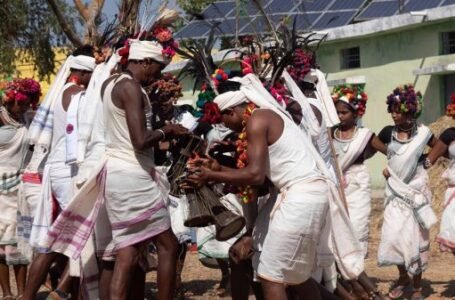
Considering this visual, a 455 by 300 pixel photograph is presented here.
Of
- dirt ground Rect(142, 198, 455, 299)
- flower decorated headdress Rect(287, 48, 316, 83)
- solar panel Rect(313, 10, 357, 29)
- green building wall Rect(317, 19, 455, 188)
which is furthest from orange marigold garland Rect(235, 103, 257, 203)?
solar panel Rect(313, 10, 357, 29)

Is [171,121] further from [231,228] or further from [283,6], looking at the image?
[283,6]

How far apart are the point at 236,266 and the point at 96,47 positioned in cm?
227

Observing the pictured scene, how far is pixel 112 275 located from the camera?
7.80 meters

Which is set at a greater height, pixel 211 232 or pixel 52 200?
pixel 52 200

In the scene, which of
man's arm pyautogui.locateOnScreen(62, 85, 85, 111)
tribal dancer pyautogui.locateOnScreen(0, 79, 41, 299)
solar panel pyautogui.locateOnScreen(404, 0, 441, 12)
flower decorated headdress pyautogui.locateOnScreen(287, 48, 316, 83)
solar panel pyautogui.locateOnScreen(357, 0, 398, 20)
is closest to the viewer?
man's arm pyautogui.locateOnScreen(62, 85, 85, 111)

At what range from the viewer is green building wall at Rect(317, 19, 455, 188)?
53.0 ft

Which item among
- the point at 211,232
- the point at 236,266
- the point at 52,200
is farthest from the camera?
the point at 211,232

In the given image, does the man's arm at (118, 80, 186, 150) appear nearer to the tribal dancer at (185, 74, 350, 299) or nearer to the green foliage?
the tribal dancer at (185, 74, 350, 299)

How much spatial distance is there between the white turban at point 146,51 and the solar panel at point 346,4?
36.8ft

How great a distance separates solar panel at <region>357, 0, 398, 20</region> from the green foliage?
392 inches

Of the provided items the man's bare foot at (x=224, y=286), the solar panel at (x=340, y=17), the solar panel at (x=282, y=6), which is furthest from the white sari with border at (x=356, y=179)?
the solar panel at (x=340, y=17)

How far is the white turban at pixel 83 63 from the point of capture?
8883mm

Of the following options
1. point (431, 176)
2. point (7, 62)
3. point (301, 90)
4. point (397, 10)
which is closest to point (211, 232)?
point (301, 90)

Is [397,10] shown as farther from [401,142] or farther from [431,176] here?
[401,142]
